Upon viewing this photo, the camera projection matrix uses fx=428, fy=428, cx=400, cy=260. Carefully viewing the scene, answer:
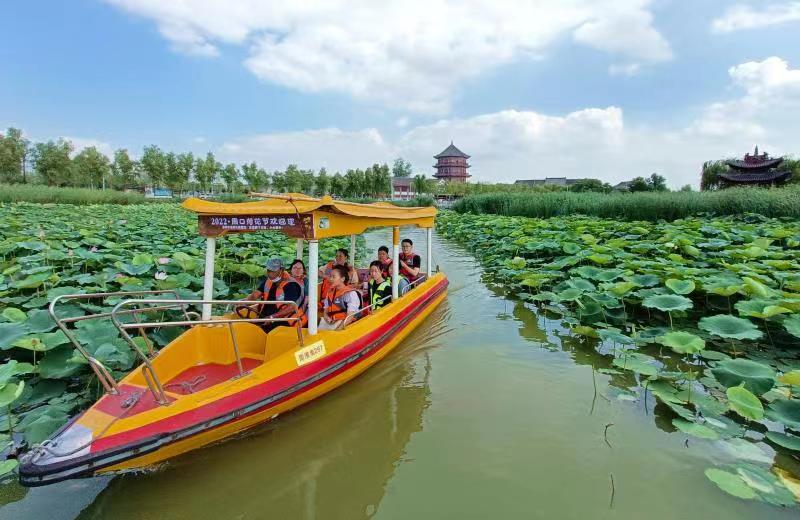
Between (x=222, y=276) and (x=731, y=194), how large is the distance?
60.7 feet

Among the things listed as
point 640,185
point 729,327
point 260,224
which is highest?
point 640,185

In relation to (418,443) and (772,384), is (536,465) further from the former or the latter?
(772,384)

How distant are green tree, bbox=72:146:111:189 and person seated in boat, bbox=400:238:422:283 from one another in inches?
1991

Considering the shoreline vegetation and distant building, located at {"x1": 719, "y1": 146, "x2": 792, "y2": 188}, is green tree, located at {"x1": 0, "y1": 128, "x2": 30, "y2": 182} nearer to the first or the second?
the shoreline vegetation

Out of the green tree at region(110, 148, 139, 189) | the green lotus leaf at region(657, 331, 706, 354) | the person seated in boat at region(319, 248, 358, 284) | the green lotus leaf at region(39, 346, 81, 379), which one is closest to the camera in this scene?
the green lotus leaf at region(39, 346, 81, 379)

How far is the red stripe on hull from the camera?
2.95 m

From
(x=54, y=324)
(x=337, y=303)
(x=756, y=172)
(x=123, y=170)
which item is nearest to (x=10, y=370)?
(x=54, y=324)

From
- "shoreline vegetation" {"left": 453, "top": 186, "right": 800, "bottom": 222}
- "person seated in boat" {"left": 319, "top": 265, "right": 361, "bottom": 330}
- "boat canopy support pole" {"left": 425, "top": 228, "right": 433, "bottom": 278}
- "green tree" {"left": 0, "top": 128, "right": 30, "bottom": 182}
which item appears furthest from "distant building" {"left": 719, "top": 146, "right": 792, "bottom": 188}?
"green tree" {"left": 0, "top": 128, "right": 30, "bottom": 182}

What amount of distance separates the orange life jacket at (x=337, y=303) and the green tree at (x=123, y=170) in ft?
189

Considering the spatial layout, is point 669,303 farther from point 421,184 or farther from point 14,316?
point 421,184

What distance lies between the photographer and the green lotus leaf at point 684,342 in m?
4.20

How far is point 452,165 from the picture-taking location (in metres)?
88.2

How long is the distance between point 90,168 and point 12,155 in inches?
259

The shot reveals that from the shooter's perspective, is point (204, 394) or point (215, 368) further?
point (215, 368)
